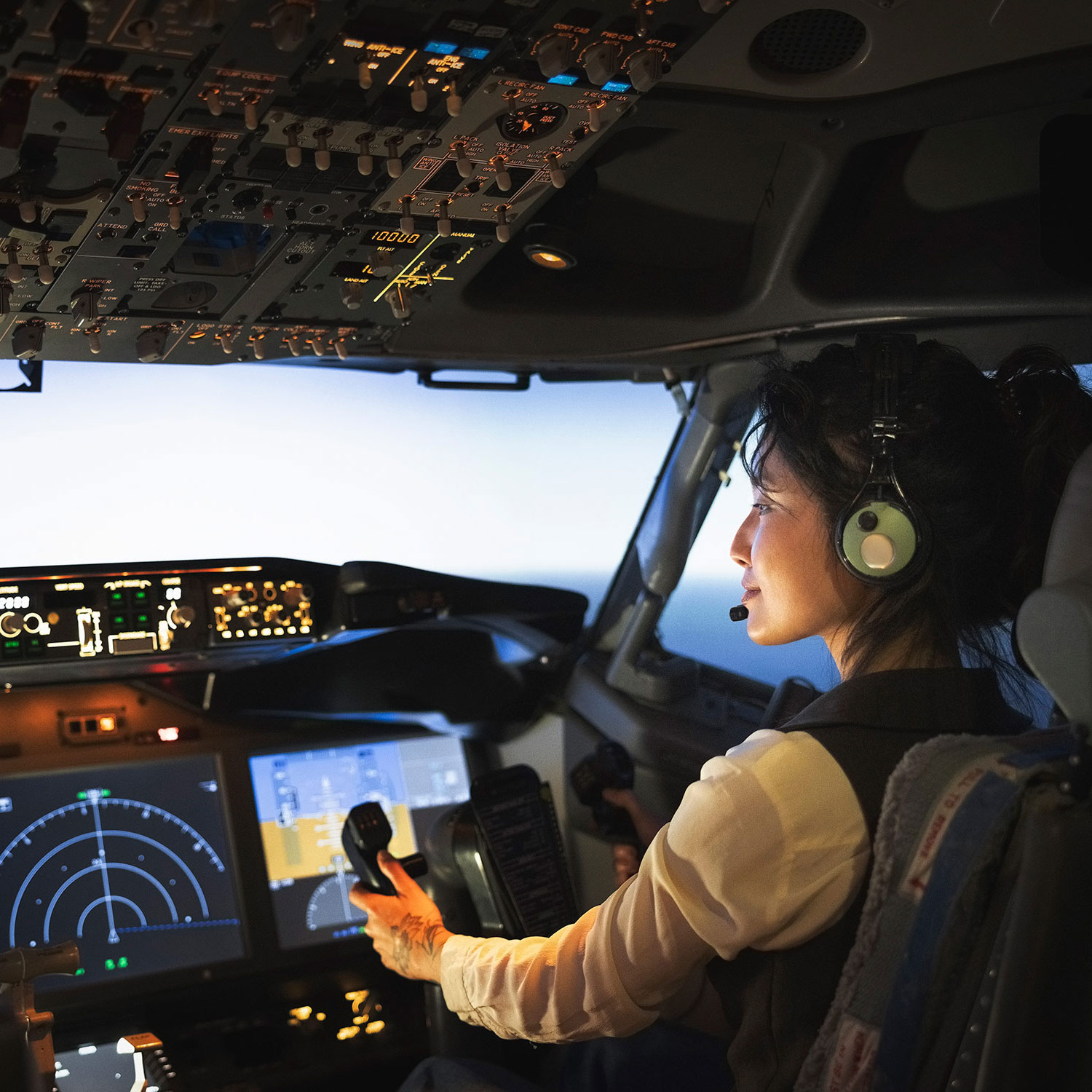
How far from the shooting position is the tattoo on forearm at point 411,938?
5.88 ft

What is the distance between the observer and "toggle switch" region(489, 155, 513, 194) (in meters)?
1.65

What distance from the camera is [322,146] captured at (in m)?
1.51

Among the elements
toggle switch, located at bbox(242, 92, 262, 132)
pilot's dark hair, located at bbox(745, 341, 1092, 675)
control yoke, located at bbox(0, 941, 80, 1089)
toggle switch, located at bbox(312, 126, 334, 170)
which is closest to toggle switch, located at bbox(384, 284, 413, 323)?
toggle switch, located at bbox(312, 126, 334, 170)

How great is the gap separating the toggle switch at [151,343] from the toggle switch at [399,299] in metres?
0.38

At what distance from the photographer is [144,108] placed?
1.36m

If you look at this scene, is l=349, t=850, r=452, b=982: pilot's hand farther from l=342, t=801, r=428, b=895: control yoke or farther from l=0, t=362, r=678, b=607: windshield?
l=0, t=362, r=678, b=607: windshield

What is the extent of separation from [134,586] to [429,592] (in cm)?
60

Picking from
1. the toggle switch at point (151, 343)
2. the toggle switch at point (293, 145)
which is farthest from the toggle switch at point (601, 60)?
the toggle switch at point (151, 343)

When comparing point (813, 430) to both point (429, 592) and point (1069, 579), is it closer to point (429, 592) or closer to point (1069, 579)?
point (1069, 579)

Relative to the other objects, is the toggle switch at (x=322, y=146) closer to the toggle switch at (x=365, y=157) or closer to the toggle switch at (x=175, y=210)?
the toggle switch at (x=365, y=157)

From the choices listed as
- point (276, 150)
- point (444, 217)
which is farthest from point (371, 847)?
point (276, 150)

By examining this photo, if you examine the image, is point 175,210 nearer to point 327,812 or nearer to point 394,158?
point 394,158

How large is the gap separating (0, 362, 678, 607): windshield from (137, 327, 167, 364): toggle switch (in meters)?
0.47


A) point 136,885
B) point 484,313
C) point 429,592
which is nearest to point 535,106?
point 484,313
